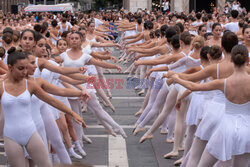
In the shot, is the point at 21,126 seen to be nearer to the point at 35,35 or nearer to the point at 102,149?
the point at 35,35

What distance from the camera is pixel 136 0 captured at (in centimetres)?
4828

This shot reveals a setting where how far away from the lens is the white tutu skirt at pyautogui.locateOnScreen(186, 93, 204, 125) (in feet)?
23.9

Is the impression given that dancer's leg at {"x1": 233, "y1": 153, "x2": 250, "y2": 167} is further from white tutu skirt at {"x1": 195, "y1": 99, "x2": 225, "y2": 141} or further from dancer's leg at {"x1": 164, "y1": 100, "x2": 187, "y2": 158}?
dancer's leg at {"x1": 164, "y1": 100, "x2": 187, "y2": 158}

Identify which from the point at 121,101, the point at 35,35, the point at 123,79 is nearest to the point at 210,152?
the point at 35,35

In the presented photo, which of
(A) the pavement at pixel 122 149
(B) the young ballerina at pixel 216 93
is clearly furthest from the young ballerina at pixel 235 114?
(A) the pavement at pixel 122 149

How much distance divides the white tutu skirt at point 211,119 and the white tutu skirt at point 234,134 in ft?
1.94

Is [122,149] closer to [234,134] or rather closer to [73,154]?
[73,154]

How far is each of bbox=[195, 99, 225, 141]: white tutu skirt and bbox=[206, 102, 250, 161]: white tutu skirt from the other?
590 millimetres

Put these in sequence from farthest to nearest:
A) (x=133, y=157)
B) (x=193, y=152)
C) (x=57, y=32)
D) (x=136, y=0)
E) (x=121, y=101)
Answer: (x=136, y=0) → (x=57, y=32) → (x=121, y=101) → (x=133, y=157) → (x=193, y=152)

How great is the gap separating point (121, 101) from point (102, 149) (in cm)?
509

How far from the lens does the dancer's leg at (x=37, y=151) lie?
5.66 meters

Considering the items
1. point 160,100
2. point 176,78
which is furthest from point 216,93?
point 160,100

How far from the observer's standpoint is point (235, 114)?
5676 mm

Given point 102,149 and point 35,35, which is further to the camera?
point 102,149
